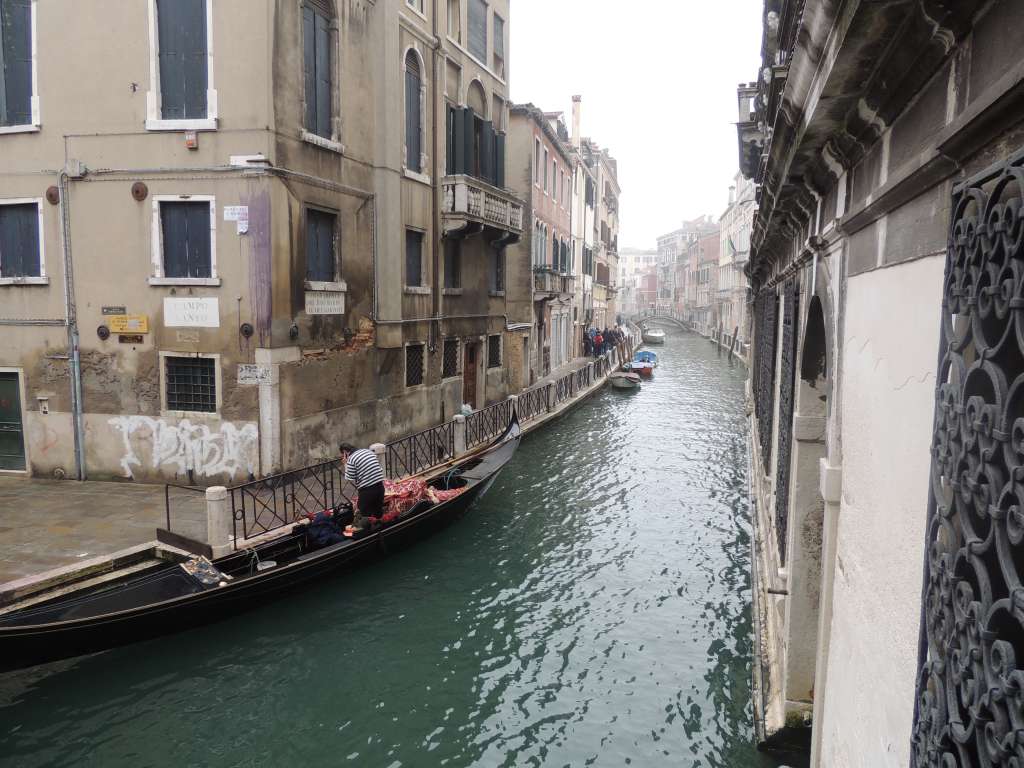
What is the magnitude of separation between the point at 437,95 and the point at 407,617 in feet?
33.2

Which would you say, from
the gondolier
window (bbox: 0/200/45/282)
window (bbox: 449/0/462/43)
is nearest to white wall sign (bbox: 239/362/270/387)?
the gondolier

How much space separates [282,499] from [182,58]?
6.06m

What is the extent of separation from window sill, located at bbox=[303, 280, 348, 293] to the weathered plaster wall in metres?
8.72

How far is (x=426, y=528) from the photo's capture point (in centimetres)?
973

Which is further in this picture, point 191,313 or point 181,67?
point 191,313

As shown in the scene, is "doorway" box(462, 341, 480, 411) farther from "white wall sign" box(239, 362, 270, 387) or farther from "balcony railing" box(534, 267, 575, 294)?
"white wall sign" box(239, 362, 270, 387)

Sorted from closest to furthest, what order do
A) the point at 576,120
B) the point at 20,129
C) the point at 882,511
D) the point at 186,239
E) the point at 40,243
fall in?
the point at 882,511 < the point at 186,239 < the point at 20,129 < the point at 40,243 < the point at 576,120

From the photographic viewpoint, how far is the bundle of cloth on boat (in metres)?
9.48

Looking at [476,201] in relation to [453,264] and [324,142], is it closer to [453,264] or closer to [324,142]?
[453,264]

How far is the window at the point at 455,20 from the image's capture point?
15023 mm

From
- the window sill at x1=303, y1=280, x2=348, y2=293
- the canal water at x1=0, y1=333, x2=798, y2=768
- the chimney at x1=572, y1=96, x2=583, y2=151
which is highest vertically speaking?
the chimney at x1=572, y1=96, x2=583, y2=151

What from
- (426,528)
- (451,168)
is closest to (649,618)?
(426,528)

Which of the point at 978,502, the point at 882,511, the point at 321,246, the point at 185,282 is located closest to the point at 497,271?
the point at 321,246

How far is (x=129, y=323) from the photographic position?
34.4 feet
